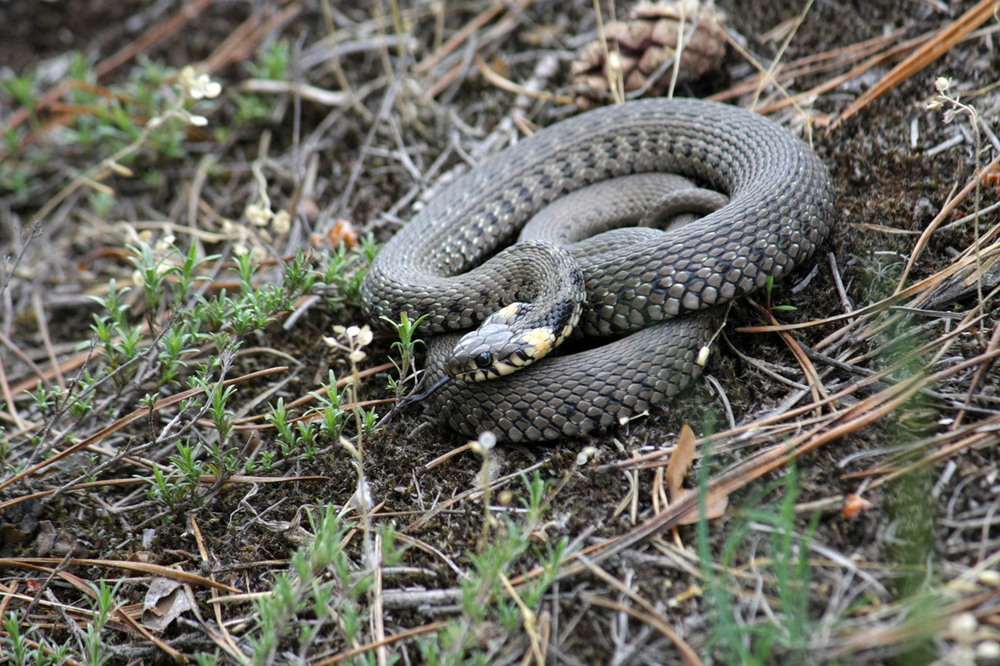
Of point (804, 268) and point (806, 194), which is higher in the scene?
point (806, 194)

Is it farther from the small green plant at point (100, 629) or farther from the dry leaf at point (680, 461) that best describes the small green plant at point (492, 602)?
the small green plant at point (100, 629)

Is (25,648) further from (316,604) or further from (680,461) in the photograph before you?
(680,461)

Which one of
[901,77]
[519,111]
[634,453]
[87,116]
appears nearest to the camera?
[634,453]

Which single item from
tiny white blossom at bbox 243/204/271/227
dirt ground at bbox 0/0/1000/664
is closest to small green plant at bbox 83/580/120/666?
dirt ground at bbox 0/0/1000/664

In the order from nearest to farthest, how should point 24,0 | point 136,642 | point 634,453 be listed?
point 136,642 → point 634,453 → point 24,0

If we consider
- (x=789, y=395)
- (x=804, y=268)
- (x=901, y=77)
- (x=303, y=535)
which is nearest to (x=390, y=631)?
(x=303, y=535)

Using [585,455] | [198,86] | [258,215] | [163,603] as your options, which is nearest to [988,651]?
[585,455]

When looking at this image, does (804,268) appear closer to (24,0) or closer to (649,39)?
(649,39)

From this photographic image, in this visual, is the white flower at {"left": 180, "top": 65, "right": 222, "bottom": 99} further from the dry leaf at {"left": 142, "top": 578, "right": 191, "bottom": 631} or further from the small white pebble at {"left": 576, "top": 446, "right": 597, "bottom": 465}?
the small white pebble at {"left": 576, "top": 446, "right": 597, "bottom": 465}
